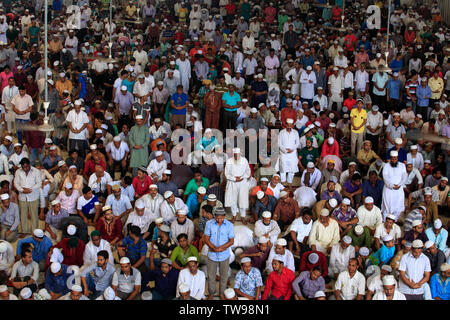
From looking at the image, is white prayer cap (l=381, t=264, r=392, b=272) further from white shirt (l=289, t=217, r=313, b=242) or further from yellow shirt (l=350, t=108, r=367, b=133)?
yellow shirt (l=350, t=108, r=367, b=133)

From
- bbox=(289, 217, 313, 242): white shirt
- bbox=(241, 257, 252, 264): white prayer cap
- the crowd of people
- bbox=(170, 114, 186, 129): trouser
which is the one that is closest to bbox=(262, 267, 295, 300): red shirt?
the crowd of people

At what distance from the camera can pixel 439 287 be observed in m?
9.97

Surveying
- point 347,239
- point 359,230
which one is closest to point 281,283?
point 347,239

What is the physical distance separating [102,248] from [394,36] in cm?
1235

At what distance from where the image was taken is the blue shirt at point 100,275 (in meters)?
9.81

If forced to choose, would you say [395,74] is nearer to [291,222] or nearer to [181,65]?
[181,65]

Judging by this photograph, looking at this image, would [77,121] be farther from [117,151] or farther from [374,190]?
[374,190]

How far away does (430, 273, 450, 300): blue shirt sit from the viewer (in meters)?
9.93

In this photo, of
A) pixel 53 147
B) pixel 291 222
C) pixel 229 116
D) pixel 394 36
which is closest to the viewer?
pixel 291 222

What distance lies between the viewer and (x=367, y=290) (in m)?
9.91

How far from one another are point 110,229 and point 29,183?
5.01 ft

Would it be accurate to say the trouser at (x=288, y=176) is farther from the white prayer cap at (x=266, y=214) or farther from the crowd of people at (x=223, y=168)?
the white prayer cap at (x=266, y=214)

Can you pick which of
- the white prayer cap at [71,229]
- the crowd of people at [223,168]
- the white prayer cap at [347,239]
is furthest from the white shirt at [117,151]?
the white prayer cap at [347,239]

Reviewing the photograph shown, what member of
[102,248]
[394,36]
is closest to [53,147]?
[102,248]
